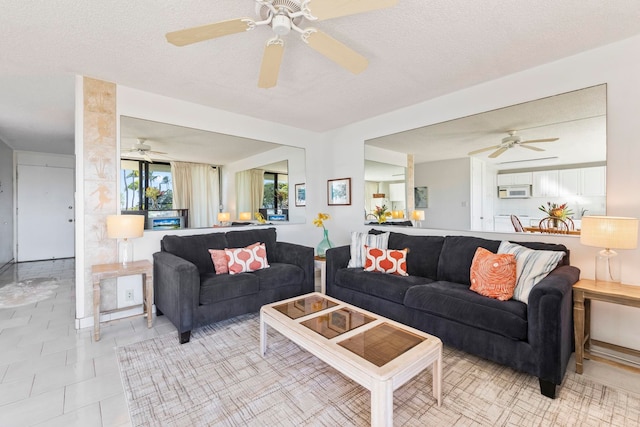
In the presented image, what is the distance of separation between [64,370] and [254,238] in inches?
78.5

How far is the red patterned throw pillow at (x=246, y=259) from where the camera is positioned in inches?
117

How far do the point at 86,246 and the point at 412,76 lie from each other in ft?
11.6

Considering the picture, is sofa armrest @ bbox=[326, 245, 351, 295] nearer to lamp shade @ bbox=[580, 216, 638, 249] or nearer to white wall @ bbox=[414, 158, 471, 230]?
white wall @ bbox=[414, 158, 471, 230]

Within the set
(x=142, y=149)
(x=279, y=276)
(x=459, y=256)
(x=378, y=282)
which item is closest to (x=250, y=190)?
(x=142, y=149)

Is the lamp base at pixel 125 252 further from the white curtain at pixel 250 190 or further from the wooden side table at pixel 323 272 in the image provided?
the wooden side table at pixel 323 272

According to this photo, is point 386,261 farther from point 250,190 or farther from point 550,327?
point 250,190

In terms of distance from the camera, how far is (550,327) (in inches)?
65.7

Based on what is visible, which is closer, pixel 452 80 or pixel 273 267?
pixel 452 80

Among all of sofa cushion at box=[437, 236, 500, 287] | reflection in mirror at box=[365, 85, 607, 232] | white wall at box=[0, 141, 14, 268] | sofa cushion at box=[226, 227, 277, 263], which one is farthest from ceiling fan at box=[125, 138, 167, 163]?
white wall at box=[0, 141, 14, 268]

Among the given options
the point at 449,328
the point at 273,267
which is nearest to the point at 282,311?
the point at 273,267

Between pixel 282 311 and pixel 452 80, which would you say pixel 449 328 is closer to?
pixel 282 311

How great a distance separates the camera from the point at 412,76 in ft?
8.79

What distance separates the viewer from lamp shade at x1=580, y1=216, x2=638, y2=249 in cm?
187

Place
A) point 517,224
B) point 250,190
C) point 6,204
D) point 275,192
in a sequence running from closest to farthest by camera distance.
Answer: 1. point 517,224
2. point 250,190
3. point 275,192
4. point 6,204
